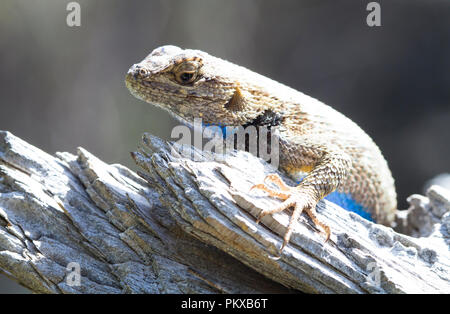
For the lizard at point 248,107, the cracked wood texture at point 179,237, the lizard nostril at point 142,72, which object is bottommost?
the cracked wood texture at point 179,237

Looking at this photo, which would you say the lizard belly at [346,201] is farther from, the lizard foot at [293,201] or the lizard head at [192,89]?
the lizard head at [192,89]

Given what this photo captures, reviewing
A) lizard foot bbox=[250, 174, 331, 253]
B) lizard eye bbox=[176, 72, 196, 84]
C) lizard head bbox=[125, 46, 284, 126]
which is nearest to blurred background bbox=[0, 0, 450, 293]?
lizard head bbox=[125, 46, 284, 126]

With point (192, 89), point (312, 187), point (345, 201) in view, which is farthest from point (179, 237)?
point (345, 201)

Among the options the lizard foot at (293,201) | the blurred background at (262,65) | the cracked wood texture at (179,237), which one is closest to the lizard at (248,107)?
the lizard foot at (293,201)

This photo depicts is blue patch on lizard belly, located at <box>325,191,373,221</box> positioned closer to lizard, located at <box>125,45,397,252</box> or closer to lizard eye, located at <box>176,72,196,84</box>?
lizard, located at <box>125,45,397,252</box>

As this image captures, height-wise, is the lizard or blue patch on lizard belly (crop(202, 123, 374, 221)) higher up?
the lizard

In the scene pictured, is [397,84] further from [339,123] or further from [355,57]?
[339,123]
